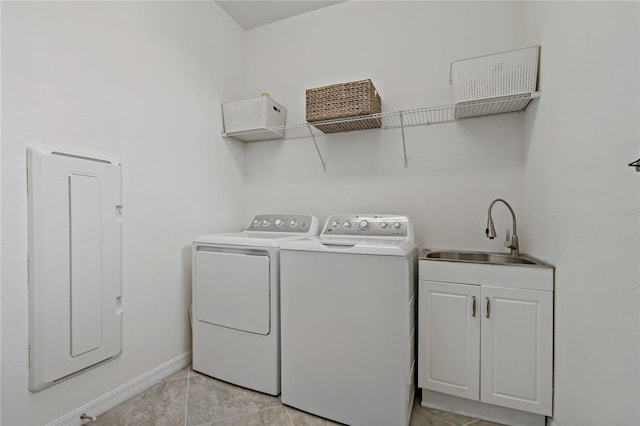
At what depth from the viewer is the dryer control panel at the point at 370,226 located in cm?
197

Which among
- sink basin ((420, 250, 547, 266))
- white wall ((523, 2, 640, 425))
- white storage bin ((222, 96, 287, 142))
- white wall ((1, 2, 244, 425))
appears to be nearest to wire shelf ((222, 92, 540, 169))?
white storage bin ((222, 96, 287, 142))

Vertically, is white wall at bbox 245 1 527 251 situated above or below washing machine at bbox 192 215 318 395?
above

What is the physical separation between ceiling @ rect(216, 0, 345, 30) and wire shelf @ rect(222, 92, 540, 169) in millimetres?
1038

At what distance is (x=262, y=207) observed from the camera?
2.77m

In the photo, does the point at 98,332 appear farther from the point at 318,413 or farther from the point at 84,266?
the point at 318,413

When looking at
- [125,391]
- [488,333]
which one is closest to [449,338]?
[488,333]

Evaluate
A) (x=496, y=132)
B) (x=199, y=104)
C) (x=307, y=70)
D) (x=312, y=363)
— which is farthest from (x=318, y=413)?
(x=307, y=70)

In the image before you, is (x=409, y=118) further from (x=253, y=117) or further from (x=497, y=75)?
(x=253, y=117)

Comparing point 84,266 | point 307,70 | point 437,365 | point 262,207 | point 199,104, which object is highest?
point 307,70

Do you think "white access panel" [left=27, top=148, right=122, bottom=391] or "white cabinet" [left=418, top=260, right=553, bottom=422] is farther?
"white cabinet" [left=418, top=260, right=553, bottom=422]

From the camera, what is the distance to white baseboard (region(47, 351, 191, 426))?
1.51 meters

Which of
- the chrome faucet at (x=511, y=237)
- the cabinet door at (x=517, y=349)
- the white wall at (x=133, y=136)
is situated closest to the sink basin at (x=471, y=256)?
the chrome faucet at (x=511, y=237)

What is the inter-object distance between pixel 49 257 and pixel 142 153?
77 centimetres

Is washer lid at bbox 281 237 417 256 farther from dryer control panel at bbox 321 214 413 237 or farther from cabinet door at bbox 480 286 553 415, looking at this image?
cabinet door at bbox 480 286 553 415
